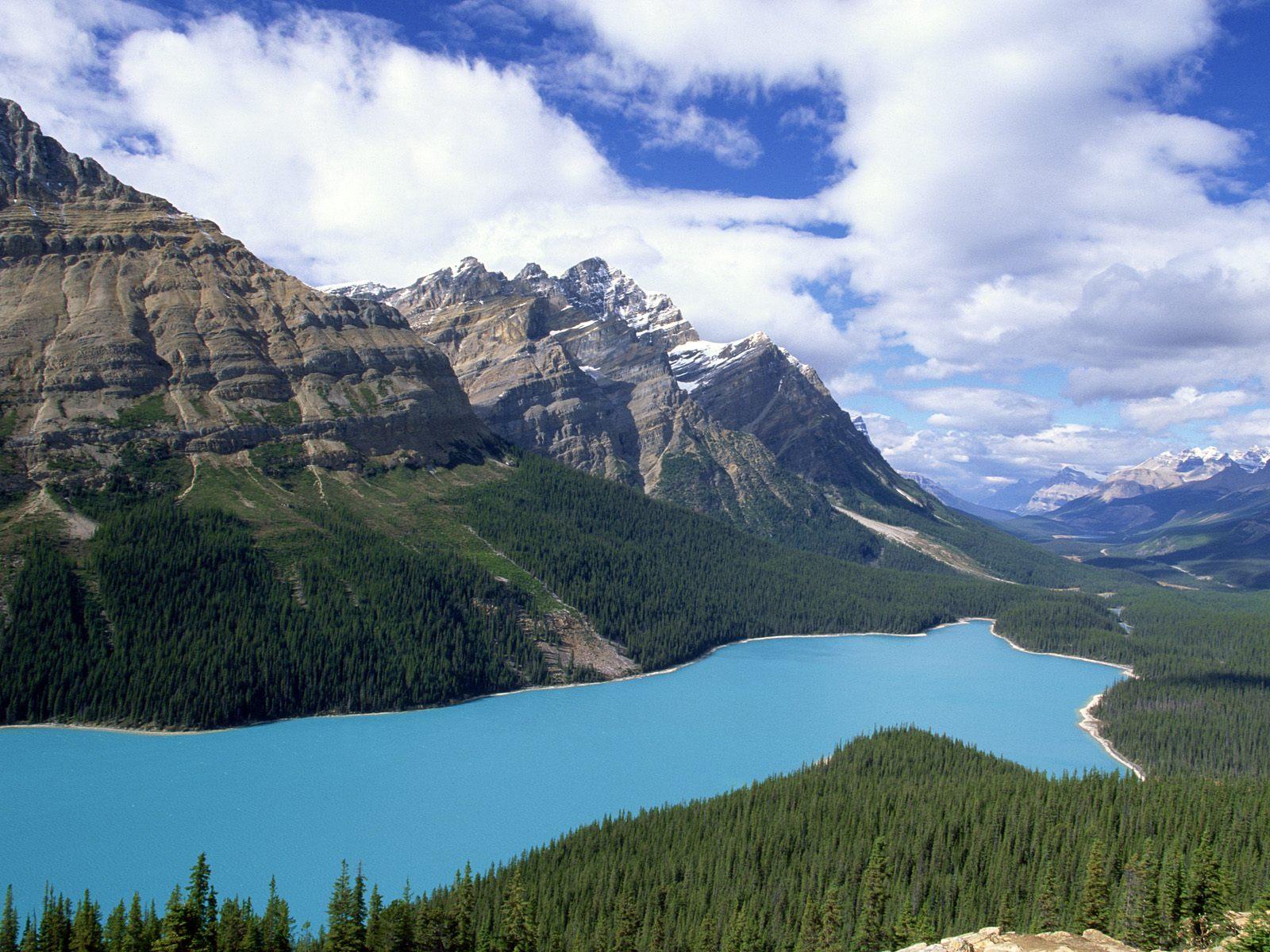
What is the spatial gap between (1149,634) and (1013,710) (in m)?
78.6

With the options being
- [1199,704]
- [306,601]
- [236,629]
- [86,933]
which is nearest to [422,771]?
[236,629]

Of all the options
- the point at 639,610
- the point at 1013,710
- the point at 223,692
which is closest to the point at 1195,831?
the point at 1013,710

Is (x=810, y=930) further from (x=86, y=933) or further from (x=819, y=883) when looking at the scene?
(x=86, y=933)

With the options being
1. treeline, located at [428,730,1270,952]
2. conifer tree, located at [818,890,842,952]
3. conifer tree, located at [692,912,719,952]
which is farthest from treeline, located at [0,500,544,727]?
conifer tree, located at [818,890,842,952]

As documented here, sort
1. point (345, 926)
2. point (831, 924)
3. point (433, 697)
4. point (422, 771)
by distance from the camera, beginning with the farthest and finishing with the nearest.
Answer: point (433, 697), point (422, 771), point (831, 924), point (345, 926)

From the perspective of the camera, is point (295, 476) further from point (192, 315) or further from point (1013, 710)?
point (1013, 710)

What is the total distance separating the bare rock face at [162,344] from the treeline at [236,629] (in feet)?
86.4

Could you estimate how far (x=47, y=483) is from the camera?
125 meters

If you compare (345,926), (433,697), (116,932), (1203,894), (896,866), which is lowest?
(896,866)

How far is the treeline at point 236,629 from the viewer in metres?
98.9

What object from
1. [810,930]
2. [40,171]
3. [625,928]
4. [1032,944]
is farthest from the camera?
[40,171]

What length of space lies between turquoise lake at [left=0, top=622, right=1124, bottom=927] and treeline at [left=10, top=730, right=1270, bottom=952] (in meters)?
7.82

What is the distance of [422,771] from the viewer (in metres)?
90.9

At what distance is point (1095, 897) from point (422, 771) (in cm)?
6043
